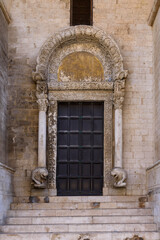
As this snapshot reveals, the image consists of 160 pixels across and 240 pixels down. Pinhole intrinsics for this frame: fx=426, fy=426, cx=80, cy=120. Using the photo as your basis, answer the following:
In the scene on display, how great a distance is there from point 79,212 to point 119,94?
353 centimetres

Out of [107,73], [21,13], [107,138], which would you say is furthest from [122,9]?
[107,138]

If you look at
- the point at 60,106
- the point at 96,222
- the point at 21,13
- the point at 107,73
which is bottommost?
the point at 96,222

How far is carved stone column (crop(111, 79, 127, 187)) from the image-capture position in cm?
1162

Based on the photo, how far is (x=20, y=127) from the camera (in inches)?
482

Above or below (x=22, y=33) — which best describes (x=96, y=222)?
below

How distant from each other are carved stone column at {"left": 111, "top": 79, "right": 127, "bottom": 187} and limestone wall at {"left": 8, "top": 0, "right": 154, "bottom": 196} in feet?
0.92

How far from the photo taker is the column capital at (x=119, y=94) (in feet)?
39.5

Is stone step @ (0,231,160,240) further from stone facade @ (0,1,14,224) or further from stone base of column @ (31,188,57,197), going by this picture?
stone base of column @ (31,188,57,197)

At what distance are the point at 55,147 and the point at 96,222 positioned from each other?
278cm

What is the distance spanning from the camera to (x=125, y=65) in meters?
12.4

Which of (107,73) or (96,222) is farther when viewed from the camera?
(107,73)

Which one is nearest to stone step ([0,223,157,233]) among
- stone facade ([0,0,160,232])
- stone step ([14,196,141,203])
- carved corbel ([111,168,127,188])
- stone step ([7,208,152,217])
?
stone step ([7,208,152,217])

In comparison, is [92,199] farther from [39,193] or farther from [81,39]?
[81,39]

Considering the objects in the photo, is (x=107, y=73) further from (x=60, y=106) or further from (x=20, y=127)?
(x=20, y=127)
